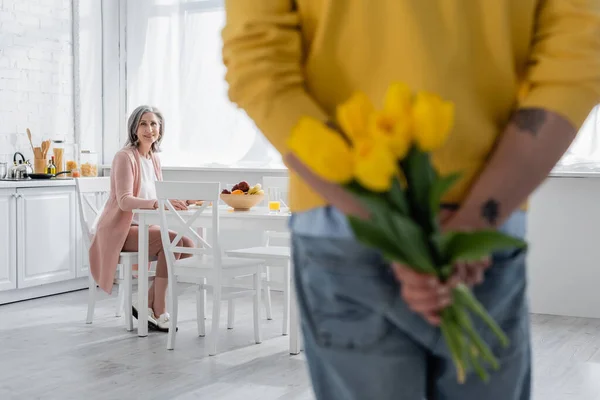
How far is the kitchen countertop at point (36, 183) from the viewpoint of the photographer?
504 cm

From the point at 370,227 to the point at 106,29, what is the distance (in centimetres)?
614

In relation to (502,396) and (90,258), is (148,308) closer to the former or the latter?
(90,258)

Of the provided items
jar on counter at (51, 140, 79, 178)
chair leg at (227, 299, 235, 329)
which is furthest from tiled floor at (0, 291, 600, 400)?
jar on counter at (51, 140, 79, 178)

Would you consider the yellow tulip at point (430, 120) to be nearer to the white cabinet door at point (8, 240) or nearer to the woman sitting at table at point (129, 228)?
the woman sitting at table at point (129, 228)

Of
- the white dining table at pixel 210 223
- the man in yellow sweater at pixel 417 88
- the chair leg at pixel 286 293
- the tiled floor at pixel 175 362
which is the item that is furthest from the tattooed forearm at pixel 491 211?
the chair leg at pixel 286 293

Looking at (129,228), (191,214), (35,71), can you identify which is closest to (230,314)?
(191,214)

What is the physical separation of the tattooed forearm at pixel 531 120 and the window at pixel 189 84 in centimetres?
511

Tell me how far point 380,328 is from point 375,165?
0.82ft

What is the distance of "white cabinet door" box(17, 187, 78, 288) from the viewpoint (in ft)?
17.1

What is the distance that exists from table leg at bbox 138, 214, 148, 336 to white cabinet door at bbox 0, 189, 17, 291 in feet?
4.29

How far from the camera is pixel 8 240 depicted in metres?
5.12

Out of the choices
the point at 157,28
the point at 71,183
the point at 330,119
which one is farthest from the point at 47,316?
the point at 330,119

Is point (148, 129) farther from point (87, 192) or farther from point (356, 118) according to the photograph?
point (356, 118)

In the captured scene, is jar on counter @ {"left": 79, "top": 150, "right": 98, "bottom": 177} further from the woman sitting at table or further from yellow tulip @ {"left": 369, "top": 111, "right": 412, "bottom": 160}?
yellow tulip @ {"left": 369, "top": 111, "right": 412, "bottom": 160}
